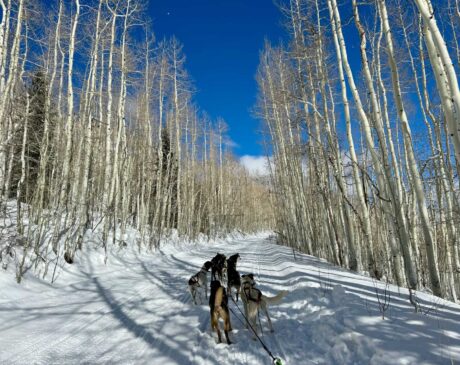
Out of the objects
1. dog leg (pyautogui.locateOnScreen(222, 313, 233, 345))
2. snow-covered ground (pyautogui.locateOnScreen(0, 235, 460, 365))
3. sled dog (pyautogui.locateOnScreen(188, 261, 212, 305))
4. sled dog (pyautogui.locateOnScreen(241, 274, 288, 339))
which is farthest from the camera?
sled dog (pyautogui.locateOnScreen(188, 261, 212, 305))

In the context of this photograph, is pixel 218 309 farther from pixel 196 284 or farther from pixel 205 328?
pixel 196 284

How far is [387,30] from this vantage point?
260 inches

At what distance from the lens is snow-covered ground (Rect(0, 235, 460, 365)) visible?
11.0ft

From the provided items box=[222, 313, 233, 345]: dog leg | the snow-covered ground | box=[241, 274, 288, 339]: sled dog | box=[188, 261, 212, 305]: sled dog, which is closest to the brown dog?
box=[222, 313, 233, 345]: dog leg

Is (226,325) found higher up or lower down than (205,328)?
higher up

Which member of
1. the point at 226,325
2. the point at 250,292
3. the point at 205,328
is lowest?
the point at 205,328

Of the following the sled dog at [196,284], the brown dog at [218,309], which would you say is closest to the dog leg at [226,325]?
the brown dog at [218,309]

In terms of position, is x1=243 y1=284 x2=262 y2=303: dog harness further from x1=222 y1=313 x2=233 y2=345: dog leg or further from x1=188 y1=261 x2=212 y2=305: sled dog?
x1=188 y1=261 x2=212 y2=305: sled dog

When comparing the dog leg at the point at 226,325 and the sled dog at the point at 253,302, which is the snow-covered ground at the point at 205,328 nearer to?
the dog leg at the point at 226,325

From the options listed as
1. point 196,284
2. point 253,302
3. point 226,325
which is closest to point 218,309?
point 226,325

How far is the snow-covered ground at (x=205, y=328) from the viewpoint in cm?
334

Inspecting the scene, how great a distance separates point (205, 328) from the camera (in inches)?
179

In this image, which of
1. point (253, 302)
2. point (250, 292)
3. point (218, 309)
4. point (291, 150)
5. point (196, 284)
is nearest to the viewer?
point (218, 309)

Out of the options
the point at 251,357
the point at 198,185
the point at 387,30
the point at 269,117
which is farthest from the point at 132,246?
the point at 198,185
